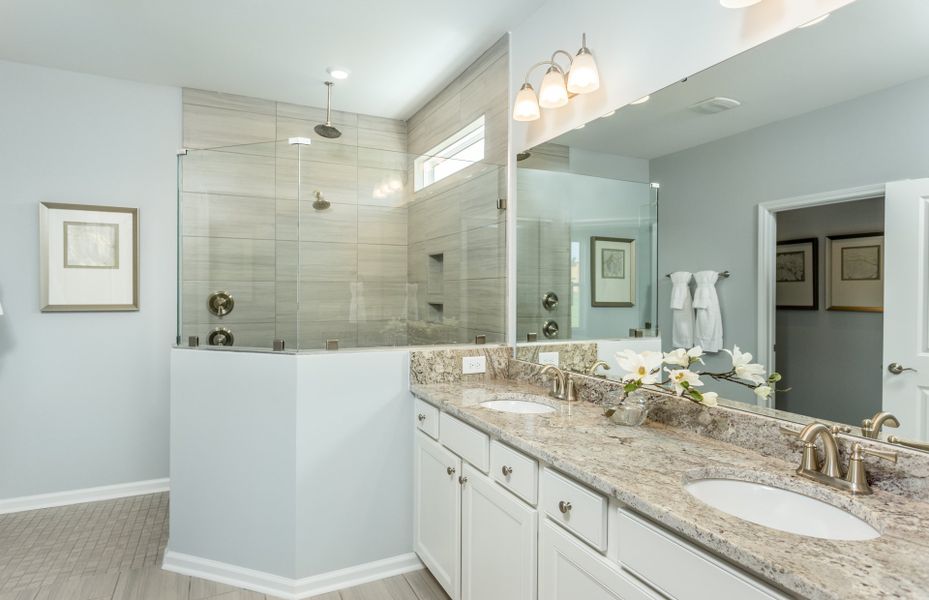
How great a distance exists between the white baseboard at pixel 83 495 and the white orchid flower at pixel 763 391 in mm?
3546

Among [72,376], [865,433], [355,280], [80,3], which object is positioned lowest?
[72,376]

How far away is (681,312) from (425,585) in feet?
5.37

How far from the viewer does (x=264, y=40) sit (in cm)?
271

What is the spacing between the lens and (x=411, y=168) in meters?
2.67

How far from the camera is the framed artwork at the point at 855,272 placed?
3.92 ft

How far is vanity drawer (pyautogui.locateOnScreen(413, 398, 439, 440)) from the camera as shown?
2154mm

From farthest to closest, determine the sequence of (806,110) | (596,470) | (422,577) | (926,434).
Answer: (422,577) → (806,110) → (596,470) → (926,434)

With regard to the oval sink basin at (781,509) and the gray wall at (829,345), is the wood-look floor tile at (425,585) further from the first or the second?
the gray wall at (829,345)

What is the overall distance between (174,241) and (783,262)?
3.47 meters

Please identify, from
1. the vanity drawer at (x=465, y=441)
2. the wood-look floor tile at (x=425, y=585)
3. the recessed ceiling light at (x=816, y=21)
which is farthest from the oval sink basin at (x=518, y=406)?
the recessed ceiling light at (x=816, y=21)

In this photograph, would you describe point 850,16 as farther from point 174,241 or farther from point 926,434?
point 174,241

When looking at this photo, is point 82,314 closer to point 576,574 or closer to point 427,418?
point 427,418

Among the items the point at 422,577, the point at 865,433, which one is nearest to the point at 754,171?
the point at 865,433

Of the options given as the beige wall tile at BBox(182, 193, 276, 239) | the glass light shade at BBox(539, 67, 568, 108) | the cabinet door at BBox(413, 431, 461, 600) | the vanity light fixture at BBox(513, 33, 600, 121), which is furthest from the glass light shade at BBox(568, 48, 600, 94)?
the cabinet door at BBox(413, 431, 461, 600)
